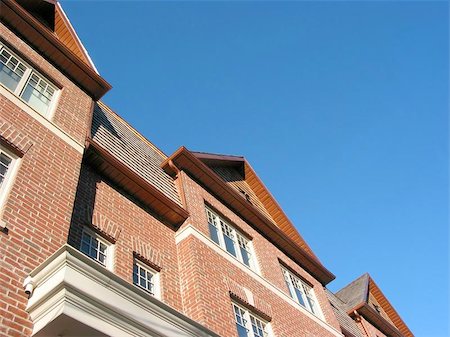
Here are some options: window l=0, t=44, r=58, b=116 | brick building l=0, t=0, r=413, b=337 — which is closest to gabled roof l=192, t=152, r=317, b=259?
brick building l=0, t=0, r=413, b=337

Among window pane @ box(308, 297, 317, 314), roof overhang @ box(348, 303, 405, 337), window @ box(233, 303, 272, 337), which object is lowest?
window @ box(233, 303, 272, 337)

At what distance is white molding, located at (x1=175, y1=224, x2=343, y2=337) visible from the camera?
1152cm

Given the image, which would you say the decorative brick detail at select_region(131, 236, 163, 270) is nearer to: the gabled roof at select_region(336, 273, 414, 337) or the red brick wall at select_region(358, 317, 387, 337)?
the red brick wall at select_region(358, 317, 387, 337)

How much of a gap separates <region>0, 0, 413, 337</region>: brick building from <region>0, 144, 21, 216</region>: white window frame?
0.02 meters

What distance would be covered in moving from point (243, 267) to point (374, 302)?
17417 mm

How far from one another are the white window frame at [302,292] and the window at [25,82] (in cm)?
971

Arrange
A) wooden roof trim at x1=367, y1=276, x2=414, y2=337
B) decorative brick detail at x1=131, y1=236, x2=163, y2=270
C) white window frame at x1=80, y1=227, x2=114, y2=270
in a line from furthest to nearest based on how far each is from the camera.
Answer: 1. wooden roof trim at x1=367, y1=276, x2=414, y2=337
2. decorative brick detail at x1=131, y1=236, x2=163, y2=270
3. white window frame at x1=80, y1=227, x2=114, y2=270

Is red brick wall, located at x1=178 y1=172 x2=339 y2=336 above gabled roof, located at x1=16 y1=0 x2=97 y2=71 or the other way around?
the other way around

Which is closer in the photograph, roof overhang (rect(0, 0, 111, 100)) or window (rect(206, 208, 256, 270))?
roof overhang (rect(0, 0, 111, 100))

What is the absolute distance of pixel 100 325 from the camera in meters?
5.56

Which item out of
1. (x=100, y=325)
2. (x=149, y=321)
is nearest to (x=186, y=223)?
(x=149, y=321)

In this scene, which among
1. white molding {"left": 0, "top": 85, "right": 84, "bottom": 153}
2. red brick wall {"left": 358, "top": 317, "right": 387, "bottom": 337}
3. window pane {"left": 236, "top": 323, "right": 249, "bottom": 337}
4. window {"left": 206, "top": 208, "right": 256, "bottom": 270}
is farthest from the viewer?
red brick wall {"left": 358, "top": 317, "right": 387, "bottom": 337}

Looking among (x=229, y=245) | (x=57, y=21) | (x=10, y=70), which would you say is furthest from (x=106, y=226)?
(x=57, y=21)

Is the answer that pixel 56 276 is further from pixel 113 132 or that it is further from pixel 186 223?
pixel 113 132
